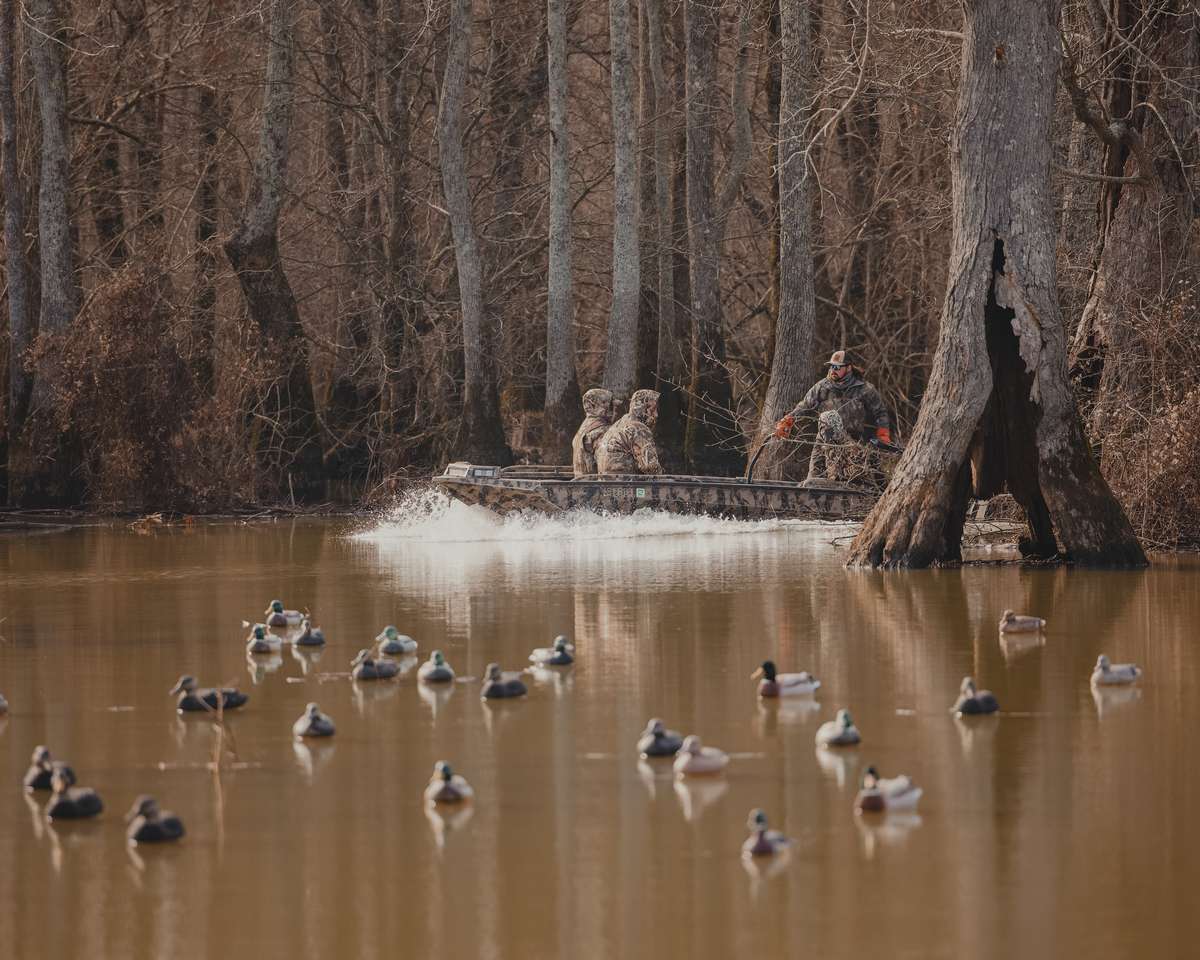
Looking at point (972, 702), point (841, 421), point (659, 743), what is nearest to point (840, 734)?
point (659, 743)

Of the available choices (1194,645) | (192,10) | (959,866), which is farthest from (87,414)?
(959,866)

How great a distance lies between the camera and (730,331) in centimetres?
3456

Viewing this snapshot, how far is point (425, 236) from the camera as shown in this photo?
36.5 metres

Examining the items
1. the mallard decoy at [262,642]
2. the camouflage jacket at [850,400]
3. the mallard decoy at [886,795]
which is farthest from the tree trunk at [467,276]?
the mallard decoy at [886,795]

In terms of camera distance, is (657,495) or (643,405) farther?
(643,405)

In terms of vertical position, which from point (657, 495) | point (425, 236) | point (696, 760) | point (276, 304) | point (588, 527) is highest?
point (425, 236)

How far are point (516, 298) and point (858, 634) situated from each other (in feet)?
71.5

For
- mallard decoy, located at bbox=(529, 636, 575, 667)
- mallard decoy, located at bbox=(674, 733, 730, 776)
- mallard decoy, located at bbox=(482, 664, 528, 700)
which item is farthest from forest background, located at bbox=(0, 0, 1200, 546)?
mallard decoy, located at bbox=(674, 733, 730, 776)

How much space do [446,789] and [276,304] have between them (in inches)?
922

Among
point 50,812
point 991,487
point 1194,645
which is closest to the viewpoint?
point 50,812

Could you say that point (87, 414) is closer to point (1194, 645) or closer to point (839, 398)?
point (839, 398)

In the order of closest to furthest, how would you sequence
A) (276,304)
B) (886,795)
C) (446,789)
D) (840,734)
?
(886,795)
(446,789)
(840,734)
(276,304)

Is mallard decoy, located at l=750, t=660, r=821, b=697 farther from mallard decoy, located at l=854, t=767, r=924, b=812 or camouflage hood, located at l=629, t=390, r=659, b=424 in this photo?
camouflage hood, located at l=629, t=390, r=659, b=424

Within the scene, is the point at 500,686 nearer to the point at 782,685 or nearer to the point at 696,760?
the point at 782,685
